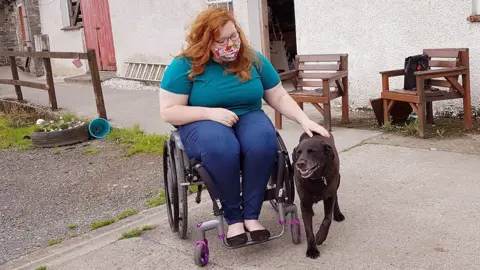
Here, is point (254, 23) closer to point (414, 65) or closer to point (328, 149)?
point (414, 65)

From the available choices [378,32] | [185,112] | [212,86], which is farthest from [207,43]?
[378,32]

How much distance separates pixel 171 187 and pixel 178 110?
0.54 m

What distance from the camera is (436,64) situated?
19.3 ft

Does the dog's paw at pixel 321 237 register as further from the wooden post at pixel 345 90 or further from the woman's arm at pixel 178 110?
the wooden post at pixel 345 90

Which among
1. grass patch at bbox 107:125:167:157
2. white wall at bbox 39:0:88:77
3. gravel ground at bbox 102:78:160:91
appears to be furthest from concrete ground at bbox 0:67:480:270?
white wall at bbox 39:0:88:77

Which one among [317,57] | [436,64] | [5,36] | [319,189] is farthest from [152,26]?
[5,36]

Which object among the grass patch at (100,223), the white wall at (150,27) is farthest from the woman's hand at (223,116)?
the white wall at (150,27)

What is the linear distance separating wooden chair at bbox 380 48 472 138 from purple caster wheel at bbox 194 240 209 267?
2986 millimetres

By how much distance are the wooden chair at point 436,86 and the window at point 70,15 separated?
10.1 metres

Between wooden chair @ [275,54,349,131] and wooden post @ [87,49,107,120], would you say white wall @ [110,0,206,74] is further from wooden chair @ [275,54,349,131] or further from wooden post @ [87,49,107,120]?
wooden chair @ [275,54,349,131]

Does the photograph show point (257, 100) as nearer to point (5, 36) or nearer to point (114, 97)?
point (114, 97)

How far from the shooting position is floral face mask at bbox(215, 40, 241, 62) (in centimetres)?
334

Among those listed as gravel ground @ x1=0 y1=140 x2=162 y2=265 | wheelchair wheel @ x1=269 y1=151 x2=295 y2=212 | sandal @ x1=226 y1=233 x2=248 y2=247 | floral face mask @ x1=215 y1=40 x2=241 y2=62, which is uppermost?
floral face mask @ x1=215 y1=40 x2=241 y2=62

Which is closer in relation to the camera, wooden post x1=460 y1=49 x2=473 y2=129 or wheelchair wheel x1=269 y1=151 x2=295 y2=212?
wheelchair wheel x1=269 y1=151 x2=295 y2=212
